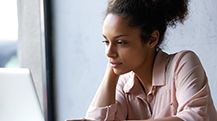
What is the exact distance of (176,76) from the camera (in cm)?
97

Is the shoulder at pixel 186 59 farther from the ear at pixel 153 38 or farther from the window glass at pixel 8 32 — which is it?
the window glass at pixel 8 32

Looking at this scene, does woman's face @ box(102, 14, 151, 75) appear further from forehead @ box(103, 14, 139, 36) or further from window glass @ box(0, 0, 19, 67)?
window glass @ box(0, 0, 19, 67)

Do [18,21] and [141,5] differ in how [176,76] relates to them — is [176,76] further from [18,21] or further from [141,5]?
[18,21]

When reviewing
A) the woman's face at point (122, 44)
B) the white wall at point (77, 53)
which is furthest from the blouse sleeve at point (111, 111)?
the white wall at point (77, 53)

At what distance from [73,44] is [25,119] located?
2.63ft

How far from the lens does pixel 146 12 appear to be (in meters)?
0.97

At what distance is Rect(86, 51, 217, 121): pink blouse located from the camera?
901 mm

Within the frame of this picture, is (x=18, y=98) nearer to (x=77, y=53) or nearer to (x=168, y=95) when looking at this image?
(x=168, y=95)

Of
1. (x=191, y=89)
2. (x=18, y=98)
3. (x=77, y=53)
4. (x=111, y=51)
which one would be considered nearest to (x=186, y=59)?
(x=191, y=89)

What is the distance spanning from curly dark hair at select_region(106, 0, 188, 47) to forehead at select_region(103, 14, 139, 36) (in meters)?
0.01

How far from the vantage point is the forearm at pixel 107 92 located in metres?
1.08

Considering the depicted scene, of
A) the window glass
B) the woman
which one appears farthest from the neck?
the window glass

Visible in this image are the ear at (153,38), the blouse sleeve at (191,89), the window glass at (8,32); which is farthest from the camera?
the window glass at (8,32)

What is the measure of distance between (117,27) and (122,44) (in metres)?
0.05
